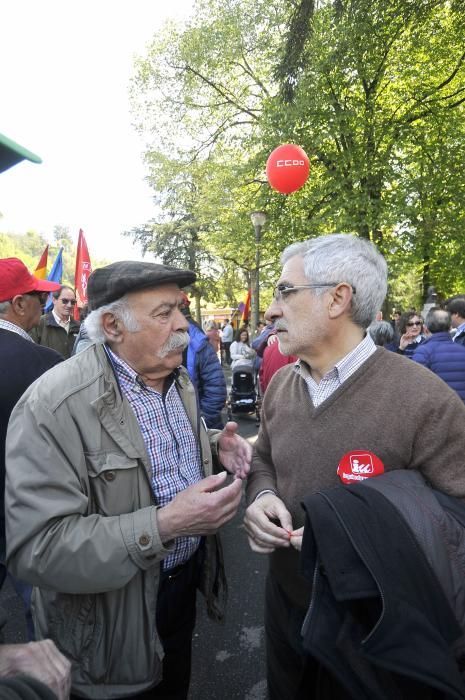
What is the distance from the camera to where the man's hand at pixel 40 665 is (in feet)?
3.27

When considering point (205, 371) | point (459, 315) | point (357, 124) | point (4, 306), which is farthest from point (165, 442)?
point (357, 124)

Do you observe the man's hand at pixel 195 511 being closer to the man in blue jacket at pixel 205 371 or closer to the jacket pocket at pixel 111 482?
the jacket pocket at pixel 111 482

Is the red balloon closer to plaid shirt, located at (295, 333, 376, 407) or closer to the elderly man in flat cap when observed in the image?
the elderly man in flat cap

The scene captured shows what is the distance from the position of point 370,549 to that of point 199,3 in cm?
1925

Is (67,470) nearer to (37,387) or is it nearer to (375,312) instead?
(37,387)

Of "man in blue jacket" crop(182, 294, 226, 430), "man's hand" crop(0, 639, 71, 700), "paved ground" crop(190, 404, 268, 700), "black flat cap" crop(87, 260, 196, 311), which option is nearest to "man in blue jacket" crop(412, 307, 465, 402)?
"man in blue jacket" crop(182, 294, 226, 430)

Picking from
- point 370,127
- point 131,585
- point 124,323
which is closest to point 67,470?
point 131,585

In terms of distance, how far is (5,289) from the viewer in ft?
8.01

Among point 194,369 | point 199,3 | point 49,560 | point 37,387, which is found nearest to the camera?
point 49,560

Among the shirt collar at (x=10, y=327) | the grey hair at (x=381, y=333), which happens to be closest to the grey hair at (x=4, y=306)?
the shirt collar at (x=10, y=327)

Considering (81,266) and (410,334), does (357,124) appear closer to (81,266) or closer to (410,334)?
(410,334)

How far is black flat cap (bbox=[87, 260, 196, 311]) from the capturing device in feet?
5.09

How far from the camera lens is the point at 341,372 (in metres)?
1.51

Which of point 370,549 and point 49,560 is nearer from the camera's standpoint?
point 370,549
